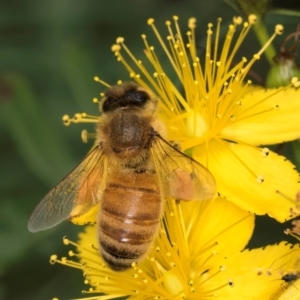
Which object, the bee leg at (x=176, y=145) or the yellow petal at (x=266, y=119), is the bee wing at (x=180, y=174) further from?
the yellow petal at (x=266, y=119)

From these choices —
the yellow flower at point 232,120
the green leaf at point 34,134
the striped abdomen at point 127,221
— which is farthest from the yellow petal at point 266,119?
the green leaf at point 34,134

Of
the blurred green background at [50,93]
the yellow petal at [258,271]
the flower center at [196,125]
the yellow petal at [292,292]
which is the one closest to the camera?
the yellow petal at [292,292]

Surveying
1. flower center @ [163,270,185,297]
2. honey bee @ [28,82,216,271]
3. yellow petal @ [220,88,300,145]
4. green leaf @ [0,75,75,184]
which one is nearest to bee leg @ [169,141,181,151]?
honey bee @ [28,82,216,271]

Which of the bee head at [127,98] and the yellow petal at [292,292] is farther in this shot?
the bee head at [127,98]

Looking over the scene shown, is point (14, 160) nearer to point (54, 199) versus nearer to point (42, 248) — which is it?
point (42, 248)

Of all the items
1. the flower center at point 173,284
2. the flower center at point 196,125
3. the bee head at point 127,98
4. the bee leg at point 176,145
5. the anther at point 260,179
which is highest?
the bee head at point 127,98

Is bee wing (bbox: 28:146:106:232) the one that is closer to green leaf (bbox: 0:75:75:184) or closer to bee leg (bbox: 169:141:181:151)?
bee leg (bbox: 169:141:181:151)
